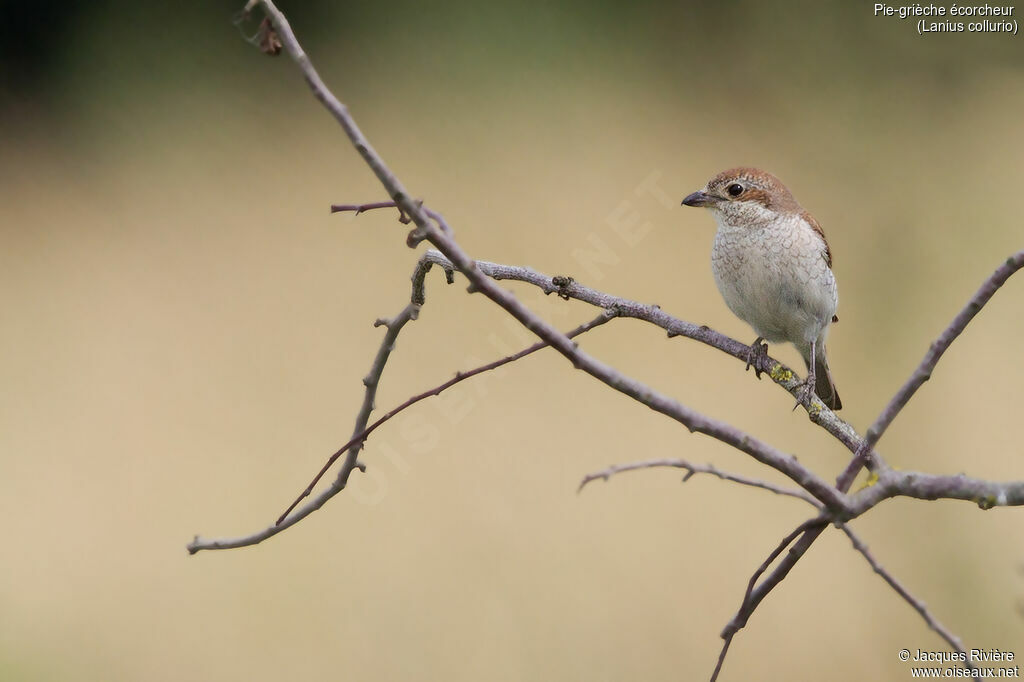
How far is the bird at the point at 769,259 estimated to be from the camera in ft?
3.63

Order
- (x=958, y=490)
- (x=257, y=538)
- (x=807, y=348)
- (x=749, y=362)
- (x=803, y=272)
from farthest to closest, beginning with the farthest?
(x=807, y=348) → (x=803, y=272) → (x=749, y=362) → (x=257, y=538) → (x=958, y=490)

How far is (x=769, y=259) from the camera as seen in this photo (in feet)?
3.62

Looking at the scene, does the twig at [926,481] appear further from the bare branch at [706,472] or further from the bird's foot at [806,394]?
the bird's foot at [806,394]

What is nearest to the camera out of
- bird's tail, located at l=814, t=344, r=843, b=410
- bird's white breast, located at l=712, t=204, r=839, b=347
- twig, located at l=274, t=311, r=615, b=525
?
twig, located at l=274, t=311, r=615, b=525

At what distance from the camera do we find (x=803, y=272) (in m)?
1.10

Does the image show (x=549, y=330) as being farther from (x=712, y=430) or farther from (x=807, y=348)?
(x=807, y=348)

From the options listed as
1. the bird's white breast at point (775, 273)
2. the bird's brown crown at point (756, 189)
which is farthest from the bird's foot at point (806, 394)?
the bird's brown crown at point (756, 189)

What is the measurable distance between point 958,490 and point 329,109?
0.38 metres

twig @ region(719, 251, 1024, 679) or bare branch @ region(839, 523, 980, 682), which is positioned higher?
twig @ region(719, 251, 1024, 679)

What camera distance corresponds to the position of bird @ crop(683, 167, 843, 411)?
1.11m

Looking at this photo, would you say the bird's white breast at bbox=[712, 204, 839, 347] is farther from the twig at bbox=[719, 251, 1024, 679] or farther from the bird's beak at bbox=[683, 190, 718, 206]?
the twig at bbox=[719, 251, 1024, 679]

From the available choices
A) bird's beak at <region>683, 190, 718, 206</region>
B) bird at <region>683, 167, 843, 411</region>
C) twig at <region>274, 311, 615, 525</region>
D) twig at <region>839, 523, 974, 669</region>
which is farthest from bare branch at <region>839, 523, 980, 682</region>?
bird's beak at <region>683, 190, 718, 206</region>

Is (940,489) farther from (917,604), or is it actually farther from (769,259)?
(769,259)

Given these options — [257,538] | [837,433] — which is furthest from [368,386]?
[837,433]
